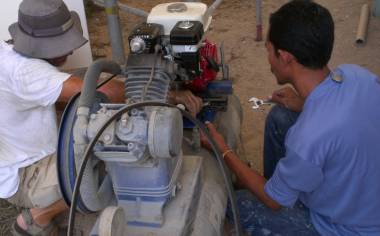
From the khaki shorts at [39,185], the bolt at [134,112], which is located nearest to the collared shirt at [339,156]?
the bolt at [134,112]

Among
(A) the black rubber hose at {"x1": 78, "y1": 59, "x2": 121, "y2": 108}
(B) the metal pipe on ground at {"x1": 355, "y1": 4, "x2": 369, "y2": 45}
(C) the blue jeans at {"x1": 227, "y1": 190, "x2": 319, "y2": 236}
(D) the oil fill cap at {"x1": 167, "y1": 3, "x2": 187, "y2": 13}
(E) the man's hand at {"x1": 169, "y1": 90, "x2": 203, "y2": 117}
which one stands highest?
(D) the oil fill cap at {"x1": 167, "y1": 3, "x2": 187, "y2": 13}

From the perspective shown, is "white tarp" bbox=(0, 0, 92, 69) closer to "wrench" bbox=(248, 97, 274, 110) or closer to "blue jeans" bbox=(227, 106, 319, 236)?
"wrench" bbox=(248, 97, 274, 110)

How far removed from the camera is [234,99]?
241 cm

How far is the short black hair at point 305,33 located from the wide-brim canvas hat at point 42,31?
791 millimetres

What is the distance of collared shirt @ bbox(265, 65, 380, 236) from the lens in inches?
57.4

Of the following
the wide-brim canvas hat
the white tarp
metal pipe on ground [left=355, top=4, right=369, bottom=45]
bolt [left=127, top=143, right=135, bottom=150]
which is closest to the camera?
bolt [left=127, top=143, right=135, bottom=150]

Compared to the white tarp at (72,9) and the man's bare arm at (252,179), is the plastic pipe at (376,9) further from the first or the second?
the man's bare arm at (252,179)

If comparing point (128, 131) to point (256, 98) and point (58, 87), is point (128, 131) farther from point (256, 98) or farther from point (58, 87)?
point (256, 98)

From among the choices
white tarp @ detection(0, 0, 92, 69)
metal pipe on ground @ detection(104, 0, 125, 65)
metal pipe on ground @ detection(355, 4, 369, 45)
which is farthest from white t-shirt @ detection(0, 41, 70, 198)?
metal pipe on ground @ detection(355, 4, 369, 45)

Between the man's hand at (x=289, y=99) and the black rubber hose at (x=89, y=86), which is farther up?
the black rubber hose at (x=89, y=86)

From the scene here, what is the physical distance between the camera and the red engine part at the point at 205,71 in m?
1.95

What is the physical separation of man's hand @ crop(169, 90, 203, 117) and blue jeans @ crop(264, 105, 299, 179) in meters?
0.34

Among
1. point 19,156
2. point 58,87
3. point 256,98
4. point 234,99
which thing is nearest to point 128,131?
point 58,87

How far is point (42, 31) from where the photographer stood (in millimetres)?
1822
